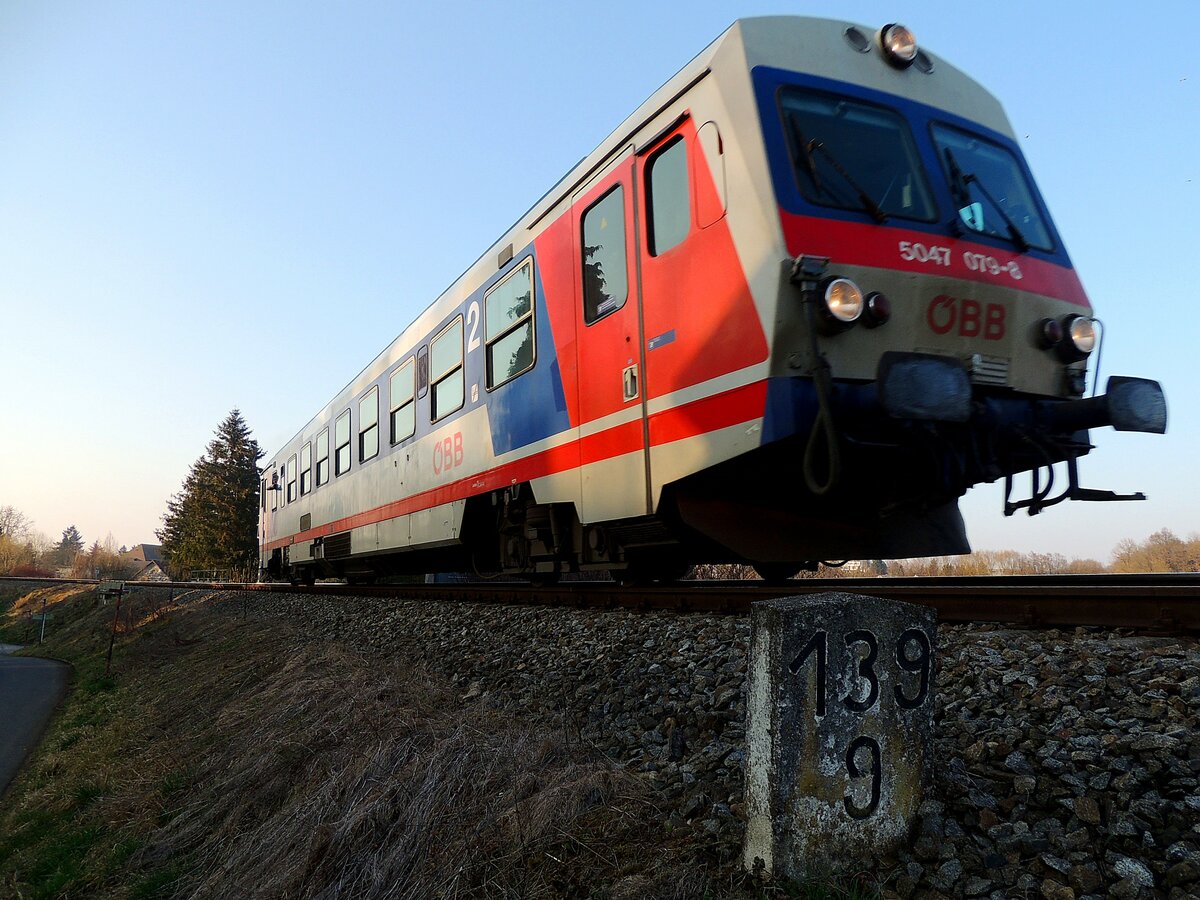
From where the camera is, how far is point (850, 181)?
14.7 feet

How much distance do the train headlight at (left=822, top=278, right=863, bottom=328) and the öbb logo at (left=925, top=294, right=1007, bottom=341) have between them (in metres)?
0.54

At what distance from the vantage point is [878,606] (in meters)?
2.45

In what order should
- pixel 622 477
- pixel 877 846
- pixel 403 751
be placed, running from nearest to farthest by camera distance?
1. pixel 877 846
2. pixel 403 751
3. pixel 622 477

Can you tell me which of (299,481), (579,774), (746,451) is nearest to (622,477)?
(746,451)

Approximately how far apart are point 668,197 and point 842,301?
4.57ft

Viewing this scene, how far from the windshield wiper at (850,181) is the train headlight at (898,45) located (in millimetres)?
982

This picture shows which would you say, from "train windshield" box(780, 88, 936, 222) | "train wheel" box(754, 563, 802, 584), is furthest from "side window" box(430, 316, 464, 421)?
"train windshield" box(780, 88, 936, 222)

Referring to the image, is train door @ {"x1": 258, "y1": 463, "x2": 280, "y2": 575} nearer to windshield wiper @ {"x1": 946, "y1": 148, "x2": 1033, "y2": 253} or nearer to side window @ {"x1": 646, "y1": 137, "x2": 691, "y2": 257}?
side window @ {"x1": 646, "y1": 137, "x2": 691, "y2": 257}

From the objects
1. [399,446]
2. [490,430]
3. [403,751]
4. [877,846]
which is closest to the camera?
[877,846]

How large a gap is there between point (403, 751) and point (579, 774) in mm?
1070

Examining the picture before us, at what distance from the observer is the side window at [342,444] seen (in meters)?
12.5

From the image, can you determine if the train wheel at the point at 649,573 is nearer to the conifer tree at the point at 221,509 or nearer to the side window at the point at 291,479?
the side window at the point at 291,479

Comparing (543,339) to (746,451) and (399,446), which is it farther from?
(399,446)

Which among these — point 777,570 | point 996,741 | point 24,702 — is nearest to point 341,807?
point 996,741
